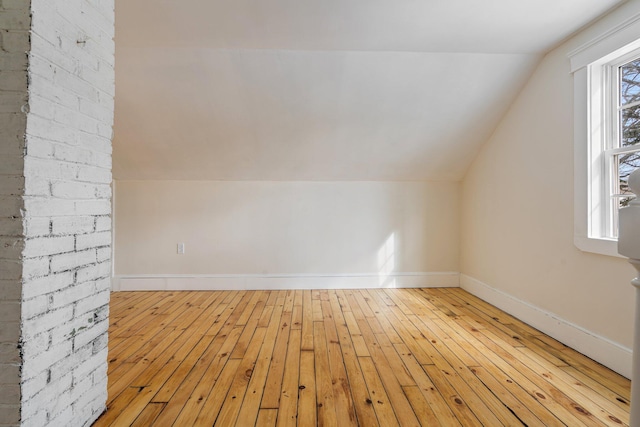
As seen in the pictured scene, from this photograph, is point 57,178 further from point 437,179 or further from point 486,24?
point 437,179

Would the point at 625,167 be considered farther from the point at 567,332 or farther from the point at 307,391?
the point at 307,391

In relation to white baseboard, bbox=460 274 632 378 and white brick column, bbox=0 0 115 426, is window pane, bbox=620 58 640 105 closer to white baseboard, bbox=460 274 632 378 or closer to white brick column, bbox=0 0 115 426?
white baseboard, bbox=460 274 632 378

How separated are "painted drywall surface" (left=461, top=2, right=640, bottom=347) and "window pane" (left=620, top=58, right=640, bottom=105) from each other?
10.6 inches

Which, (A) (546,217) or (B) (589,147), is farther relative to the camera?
(A) (546,217)

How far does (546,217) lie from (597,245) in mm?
505

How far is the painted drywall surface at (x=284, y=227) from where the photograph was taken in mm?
3834

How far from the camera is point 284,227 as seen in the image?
3906 millimetres

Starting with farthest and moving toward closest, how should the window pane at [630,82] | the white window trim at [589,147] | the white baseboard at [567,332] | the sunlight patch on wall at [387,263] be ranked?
the sunlight patch on wall at [387,263]
the white window trim at [589,147]
the window pane at [630,82]
the white baseboard at [567,332]

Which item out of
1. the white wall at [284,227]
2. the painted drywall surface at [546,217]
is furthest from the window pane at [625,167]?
the white wall at [284,227]

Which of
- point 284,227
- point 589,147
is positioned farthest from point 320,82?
point 589,147

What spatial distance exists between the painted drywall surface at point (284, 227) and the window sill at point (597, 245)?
70.9 inches

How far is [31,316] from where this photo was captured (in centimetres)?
112

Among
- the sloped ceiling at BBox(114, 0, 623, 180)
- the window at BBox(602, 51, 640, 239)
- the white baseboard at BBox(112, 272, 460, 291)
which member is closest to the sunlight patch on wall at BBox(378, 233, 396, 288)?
the white baseboard at BBox(112, 272, 460, 291)

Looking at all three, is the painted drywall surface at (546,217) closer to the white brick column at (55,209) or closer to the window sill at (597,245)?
the window sill at (597,245)
